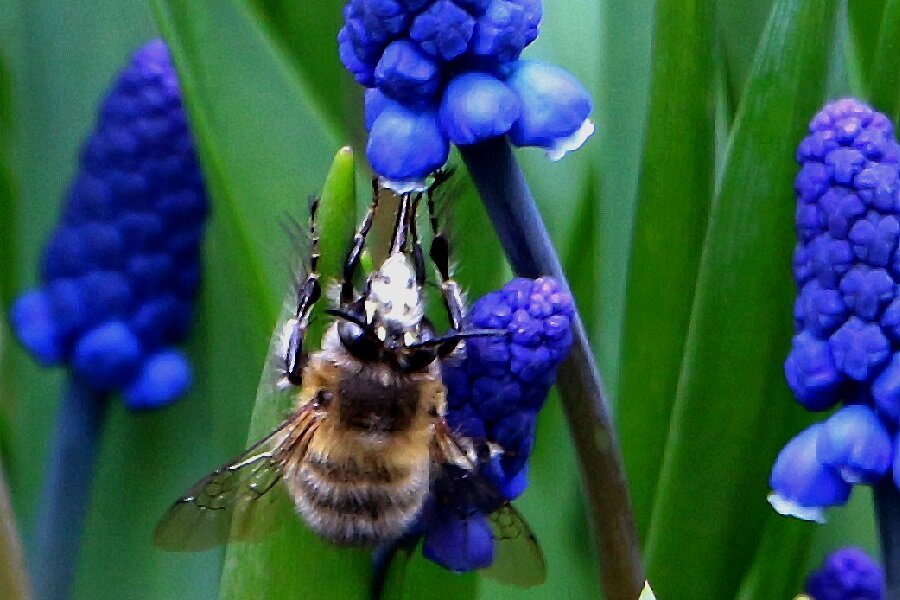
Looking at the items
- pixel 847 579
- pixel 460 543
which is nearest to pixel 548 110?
pixel 460 543

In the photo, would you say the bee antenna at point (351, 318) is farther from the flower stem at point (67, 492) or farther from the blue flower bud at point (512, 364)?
the flower stem at point (67, 492)

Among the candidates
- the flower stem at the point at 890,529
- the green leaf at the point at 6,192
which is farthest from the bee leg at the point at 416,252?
the green leaf at the point at 6,192

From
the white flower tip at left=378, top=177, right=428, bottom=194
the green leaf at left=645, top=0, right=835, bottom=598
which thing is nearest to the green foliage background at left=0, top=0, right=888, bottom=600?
the green leaf at left=645, top=0, right=835, bottom=598

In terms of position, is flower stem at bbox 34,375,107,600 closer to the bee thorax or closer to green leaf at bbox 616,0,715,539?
the bee thorax

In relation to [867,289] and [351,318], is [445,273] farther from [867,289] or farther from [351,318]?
[867,289]

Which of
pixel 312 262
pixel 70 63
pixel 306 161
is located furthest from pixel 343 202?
pixel 70 63

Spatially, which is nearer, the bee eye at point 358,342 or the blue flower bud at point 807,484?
the blue flower bud at point 807,484
